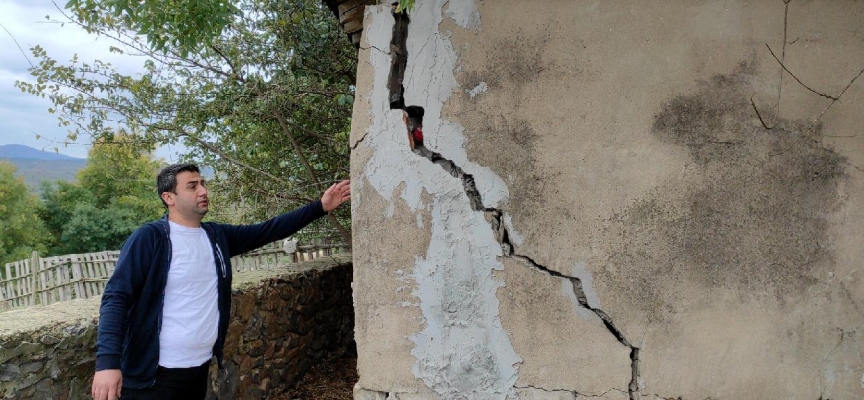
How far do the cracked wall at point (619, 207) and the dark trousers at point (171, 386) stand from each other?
0.83 m

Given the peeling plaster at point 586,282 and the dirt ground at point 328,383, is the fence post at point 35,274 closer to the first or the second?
the dirt ground at point 328,383

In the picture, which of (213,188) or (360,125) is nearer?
(360,125)

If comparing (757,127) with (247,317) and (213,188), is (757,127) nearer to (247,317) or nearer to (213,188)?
(247,317)

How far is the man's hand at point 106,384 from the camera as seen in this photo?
2.31m

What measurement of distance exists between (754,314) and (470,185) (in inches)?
48.5

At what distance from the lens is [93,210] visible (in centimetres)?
3375

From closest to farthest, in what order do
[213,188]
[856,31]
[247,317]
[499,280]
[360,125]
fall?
[856,31] < [499,280] < [360,125] < [247,317] < [213,188]

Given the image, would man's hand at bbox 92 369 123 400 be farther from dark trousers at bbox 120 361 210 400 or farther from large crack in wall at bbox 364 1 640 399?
large crack in wall at bbox 364 1 640 399

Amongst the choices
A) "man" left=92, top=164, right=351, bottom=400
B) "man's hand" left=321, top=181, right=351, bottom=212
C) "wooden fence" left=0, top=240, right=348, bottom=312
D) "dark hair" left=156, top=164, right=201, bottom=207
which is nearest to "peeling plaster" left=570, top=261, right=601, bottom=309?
"man's hand" left=321, top=181, right=351, bottom=212

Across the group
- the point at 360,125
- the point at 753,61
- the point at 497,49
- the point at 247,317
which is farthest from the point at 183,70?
the point at 753,61

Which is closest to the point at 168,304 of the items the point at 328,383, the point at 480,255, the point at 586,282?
the point at 480,255

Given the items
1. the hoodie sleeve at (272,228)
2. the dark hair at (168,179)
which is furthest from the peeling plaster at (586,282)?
the dark hair at (168,179)

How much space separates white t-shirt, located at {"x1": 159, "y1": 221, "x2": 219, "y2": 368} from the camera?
8.45 feet

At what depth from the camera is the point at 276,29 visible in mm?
4969
